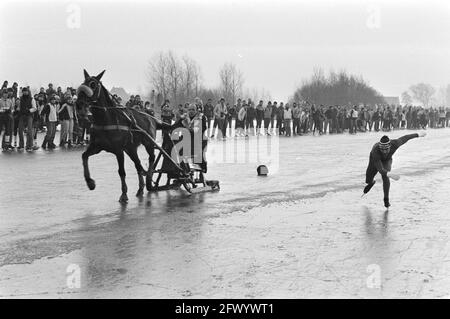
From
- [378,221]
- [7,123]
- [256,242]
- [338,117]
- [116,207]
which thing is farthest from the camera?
[338,117]

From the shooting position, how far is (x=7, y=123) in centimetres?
2188

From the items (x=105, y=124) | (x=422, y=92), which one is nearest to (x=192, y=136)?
(x=105, y=124)

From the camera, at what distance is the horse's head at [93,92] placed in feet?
A: 34.5

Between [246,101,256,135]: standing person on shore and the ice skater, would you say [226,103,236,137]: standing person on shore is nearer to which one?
[246,101,256,135]: standing person on shore

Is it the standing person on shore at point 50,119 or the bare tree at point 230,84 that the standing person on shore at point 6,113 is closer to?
the standing person on shore at point 50,119

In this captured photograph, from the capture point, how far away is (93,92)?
1070 cm

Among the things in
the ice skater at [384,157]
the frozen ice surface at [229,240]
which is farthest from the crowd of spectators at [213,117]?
the ice skater at [384,157]

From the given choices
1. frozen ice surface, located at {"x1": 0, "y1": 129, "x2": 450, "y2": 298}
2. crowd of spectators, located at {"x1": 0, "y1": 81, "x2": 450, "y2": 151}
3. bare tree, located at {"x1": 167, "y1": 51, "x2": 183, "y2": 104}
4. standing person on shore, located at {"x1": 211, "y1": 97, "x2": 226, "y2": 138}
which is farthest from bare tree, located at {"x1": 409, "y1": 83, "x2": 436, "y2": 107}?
frozen ice surface, located at {"x1": 0, "y1": 129, "x2": 450, "y2": 298}

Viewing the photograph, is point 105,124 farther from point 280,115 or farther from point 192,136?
point 280,115

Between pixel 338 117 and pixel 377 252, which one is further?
pixel 338 117

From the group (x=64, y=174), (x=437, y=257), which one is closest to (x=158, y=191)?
(x=64, y=174)

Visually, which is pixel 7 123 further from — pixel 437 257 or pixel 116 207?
pixel 437 257

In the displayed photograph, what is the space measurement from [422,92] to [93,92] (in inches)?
6284
